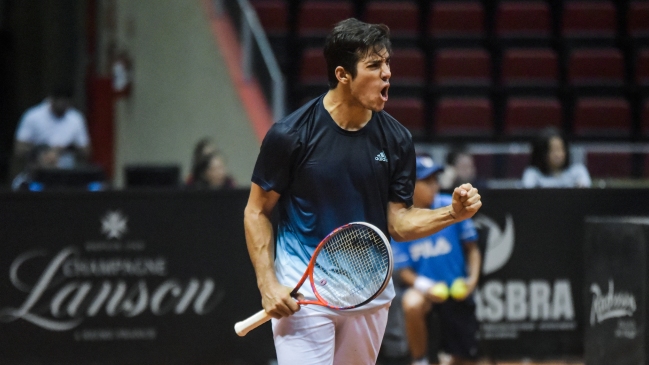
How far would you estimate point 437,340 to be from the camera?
835 cm

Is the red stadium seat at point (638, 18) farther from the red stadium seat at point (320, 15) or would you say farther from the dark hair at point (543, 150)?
the dark hair at point (543, 150)

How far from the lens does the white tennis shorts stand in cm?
399

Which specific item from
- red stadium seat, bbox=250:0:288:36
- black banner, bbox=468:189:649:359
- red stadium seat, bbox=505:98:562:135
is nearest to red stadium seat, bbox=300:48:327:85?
red stadium seat, bbox=250:0:288:36

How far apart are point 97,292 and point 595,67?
25.9 ft

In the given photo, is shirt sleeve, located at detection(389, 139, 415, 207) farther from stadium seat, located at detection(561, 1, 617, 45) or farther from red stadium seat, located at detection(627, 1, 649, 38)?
red stadium seat, located at detection(627, 1, 649, 38)

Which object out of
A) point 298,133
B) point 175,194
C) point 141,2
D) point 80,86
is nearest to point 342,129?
point 298,133

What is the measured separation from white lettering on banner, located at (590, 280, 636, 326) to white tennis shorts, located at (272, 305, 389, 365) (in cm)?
254

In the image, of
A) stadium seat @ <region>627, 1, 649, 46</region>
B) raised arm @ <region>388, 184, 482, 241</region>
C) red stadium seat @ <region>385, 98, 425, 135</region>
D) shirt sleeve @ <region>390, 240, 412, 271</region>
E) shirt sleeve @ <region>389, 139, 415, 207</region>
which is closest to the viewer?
raised arm @ <region>388, 184, 482, 241</region>

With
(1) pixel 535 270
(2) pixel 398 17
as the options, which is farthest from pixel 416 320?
(2) pixel 398 17

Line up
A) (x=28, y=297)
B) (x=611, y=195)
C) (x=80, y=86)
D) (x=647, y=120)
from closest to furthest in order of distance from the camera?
1. (x=28, y=297)
2. (x=611, y=195)
3. (x=647, y=120)
4. (x=80, y=86)

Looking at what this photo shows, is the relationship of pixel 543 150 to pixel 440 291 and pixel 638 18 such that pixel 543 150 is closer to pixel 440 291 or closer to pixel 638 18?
pixel 440 291

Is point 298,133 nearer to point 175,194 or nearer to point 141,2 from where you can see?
point 175,194

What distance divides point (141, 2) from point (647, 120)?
6.73 m

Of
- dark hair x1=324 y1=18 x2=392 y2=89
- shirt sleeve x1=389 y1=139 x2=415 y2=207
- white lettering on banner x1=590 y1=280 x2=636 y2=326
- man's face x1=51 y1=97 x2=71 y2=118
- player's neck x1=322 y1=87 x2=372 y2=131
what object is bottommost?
white lettering on banner x1=590 y1=280 x2=636 y2=326
